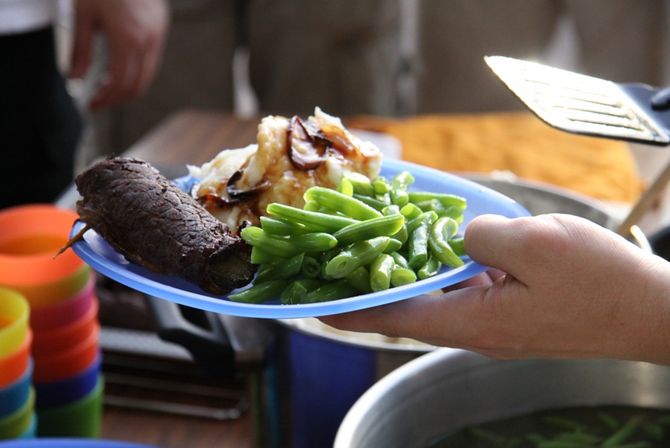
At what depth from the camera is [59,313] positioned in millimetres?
1412

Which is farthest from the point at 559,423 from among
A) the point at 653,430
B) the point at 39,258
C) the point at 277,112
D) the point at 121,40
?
the point at 277,112

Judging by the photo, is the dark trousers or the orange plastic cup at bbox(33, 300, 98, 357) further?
the dark trousers

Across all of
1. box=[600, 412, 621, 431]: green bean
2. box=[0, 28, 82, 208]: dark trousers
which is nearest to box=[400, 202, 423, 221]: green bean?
box=[600, 412, 621, 431]: green bean

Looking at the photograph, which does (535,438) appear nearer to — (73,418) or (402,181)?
(402,181)

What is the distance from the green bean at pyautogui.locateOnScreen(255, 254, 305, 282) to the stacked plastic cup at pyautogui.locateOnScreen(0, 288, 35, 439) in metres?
0.37

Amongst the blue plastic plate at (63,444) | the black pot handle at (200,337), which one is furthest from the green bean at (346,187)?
the blue plastic plate at (63,444)

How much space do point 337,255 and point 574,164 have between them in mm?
1609

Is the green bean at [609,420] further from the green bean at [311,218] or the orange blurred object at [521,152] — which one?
the orange blurred object at [521,152]

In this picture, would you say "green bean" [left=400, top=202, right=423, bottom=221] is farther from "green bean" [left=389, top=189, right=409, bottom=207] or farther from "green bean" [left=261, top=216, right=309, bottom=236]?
"green bean" [left=261, top=216, right=309, bottom=236]

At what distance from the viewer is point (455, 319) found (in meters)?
1.08

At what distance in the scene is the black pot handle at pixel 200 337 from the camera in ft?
4.42

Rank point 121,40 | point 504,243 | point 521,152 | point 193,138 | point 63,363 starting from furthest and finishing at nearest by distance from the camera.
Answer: point 193,138, point 521,152, point 121,40, point 63,363, point 504,243

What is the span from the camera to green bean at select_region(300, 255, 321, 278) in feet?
3.67

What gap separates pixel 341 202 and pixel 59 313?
0.53m
